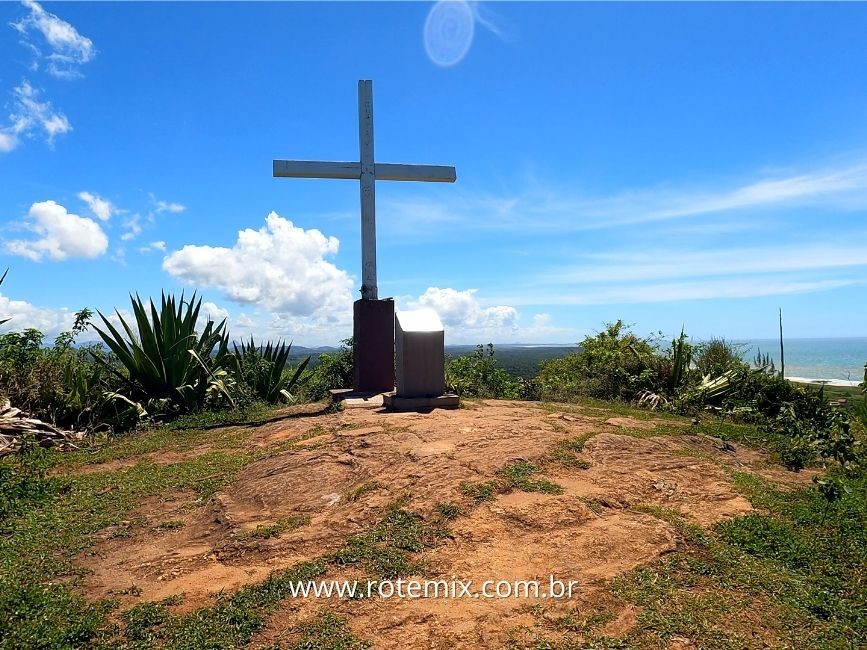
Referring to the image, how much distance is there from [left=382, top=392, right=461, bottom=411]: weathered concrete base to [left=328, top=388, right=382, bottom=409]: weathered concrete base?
0.97 ft

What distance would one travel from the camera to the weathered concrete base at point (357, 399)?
6.85 m

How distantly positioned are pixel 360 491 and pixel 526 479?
49.1 inches

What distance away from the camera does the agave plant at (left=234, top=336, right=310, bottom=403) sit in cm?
869

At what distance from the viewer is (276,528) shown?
3.61 meters

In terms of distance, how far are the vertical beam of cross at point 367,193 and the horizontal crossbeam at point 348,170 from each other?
13 centimetres

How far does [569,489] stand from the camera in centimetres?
402

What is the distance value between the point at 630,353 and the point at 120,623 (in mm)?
9366

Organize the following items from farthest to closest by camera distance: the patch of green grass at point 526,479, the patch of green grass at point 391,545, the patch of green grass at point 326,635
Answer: the patch of green grass at point 526,479 < the patch of green grass at point 391,545 < the patch of green grass at point 326,635

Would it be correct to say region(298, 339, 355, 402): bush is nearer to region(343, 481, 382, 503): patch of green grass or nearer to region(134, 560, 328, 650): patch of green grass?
region(343, 481, 382, 503): patch of green grass

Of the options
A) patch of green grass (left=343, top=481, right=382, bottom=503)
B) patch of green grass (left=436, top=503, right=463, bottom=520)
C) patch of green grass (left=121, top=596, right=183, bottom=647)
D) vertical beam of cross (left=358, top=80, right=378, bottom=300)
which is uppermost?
vertical beam of cross (left=358, top=80, right=378, bottom=300)

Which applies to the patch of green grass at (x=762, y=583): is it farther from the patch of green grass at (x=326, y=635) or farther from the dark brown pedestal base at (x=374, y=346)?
the dark brown pedestal base at (x=374, y=346)

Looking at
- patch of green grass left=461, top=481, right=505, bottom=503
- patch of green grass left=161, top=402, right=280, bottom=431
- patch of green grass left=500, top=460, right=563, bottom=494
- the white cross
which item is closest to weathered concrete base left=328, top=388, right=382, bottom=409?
patch of green grass left=161, top=402, right=280, bottom=431

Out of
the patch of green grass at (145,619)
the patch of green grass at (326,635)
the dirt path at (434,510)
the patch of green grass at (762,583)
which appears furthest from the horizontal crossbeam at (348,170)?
the patch of green grass at (326,635)

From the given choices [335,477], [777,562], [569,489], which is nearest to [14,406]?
[335,477]
